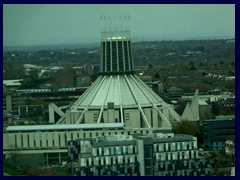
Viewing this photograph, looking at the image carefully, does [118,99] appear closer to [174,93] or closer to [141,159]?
[141,159]

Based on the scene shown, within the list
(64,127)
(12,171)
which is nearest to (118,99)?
(64,127)

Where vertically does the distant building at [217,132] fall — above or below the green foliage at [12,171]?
above

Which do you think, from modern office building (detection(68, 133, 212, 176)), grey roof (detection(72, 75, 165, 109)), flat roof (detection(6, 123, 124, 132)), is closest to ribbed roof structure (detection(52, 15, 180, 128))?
grey roof (detection(72, 75, 165, 109))

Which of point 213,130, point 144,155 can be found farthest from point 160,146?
point 213,130

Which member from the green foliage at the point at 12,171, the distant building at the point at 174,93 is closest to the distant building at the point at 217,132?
the green foliage at the point at 12,171

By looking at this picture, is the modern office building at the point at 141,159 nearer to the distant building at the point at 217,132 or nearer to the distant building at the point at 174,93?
the distant building at the point at 217,132
